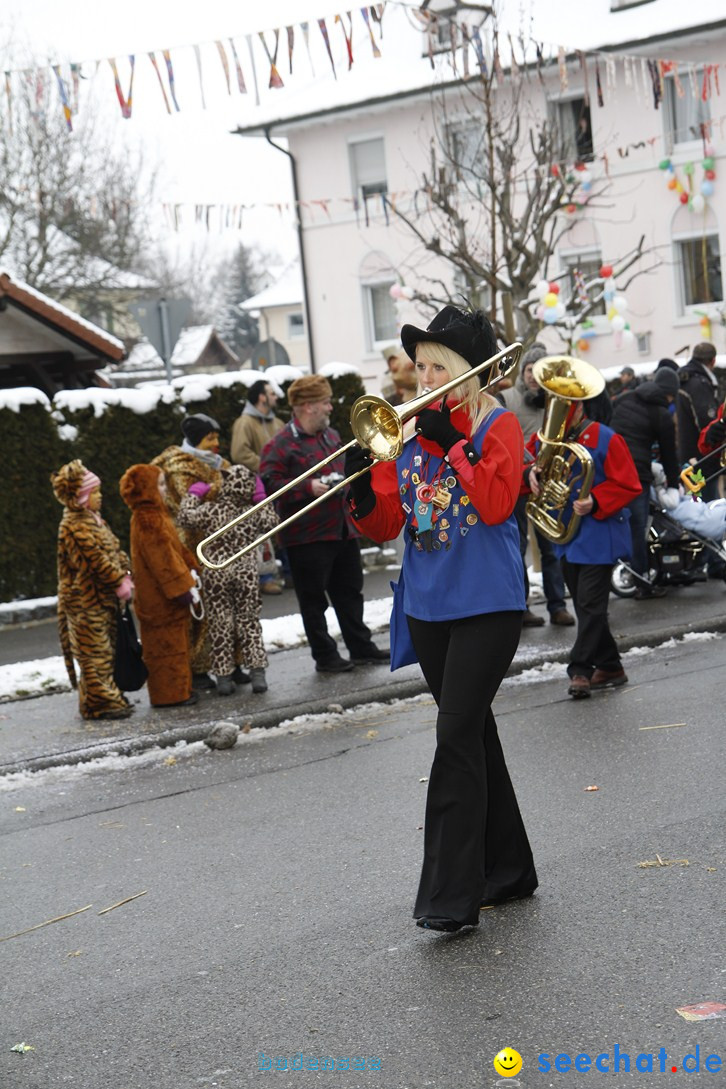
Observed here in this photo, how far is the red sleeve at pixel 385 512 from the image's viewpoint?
498 cm

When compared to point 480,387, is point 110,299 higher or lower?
higher

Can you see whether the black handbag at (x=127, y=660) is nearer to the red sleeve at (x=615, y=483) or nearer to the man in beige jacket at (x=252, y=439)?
the red sleeve at (x=615, y=483)

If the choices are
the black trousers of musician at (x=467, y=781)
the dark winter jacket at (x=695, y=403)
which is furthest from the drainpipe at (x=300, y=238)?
the black trousers of musician at (x=467, y=781)

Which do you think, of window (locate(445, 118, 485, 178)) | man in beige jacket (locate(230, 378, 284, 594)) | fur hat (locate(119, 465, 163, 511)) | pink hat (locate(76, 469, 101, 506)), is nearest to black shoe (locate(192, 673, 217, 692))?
fur hat (locate(119, 465, 163, 511))

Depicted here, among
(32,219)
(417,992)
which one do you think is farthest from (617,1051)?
(32,219)

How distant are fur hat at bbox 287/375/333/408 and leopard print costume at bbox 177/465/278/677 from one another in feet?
2.02

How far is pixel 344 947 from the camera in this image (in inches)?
187

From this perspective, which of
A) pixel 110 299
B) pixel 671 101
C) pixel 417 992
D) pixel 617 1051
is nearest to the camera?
pixel 617 1051

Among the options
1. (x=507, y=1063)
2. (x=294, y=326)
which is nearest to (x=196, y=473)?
(x=507, y=1063)

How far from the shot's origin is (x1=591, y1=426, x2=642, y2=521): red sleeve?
8.34m

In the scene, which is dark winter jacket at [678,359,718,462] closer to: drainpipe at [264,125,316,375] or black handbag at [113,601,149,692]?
black handbag at [113,601,149,692]

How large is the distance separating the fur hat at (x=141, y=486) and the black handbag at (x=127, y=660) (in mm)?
743

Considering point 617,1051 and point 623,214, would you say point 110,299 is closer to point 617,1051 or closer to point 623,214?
point 623,214

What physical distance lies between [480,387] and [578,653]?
3.99 m
